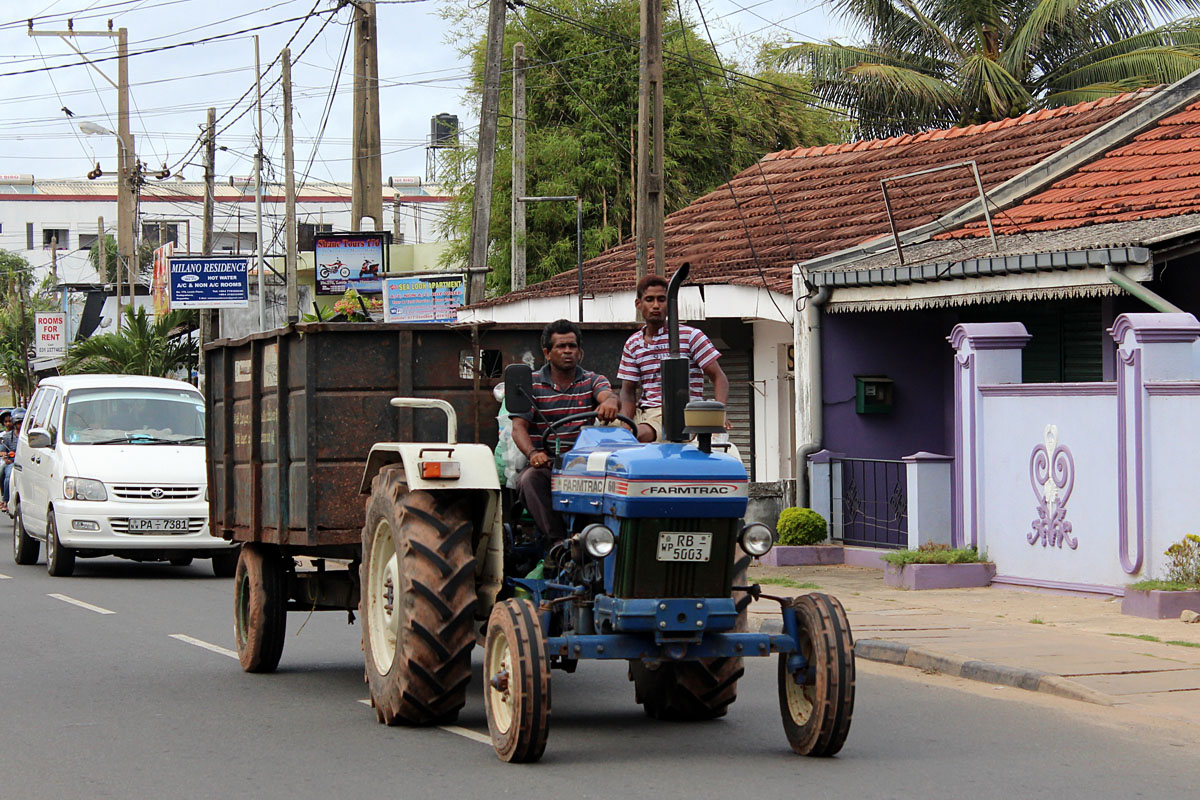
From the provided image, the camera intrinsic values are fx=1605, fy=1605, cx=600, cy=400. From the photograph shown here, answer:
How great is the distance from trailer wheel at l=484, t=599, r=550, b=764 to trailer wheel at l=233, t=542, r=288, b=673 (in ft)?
10.8

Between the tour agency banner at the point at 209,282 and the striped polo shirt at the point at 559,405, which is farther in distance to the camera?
the tour agency banner at the point at 209,282

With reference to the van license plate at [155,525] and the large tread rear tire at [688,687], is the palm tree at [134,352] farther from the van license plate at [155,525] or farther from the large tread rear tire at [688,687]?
the large tread rear tire at [688,687]

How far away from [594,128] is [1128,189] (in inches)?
872

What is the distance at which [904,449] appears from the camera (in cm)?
1812

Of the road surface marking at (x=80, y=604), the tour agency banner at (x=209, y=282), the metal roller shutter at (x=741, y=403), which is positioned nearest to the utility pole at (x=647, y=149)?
the metal roller shutter at (x=741, y=403)

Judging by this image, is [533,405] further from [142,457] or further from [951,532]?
[142,457]

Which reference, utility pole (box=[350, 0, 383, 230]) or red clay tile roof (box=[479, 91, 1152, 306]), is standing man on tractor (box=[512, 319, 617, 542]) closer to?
red clay tile roof (box=[479, 91, 1152, 306])

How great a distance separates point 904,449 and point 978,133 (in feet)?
19.5

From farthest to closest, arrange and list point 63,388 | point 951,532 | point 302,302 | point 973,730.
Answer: point 302,302 < point 63,388 < point 951,532 < point 973,730

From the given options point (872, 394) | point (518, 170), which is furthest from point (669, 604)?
point (518, 170)

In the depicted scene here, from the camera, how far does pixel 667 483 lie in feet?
24.1

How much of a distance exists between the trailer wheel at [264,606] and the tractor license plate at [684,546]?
3.94 meters

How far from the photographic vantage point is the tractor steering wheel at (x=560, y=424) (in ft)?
27.9

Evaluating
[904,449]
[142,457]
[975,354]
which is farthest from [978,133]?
[142,457]
